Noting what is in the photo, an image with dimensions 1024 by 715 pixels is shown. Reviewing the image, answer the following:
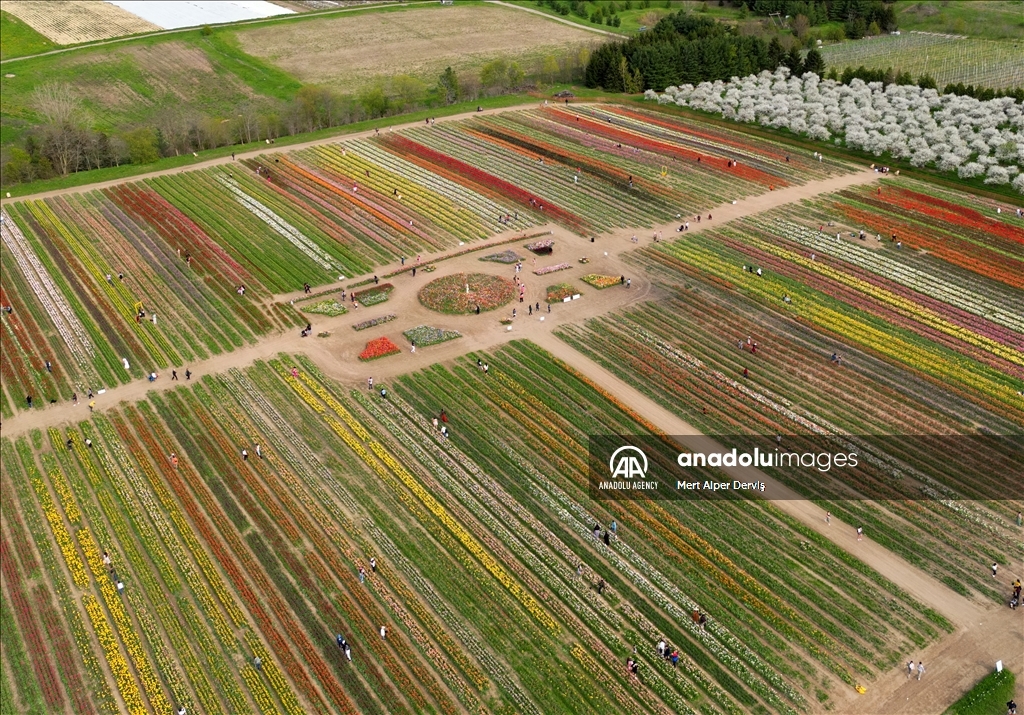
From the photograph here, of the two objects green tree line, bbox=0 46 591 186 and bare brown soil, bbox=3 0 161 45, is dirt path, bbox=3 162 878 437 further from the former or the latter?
bare brown soil, bbox=3 0 161 45

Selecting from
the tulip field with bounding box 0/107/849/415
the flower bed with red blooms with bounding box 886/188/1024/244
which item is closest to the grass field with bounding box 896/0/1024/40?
the tulip field with bounding box 0/107/849/415

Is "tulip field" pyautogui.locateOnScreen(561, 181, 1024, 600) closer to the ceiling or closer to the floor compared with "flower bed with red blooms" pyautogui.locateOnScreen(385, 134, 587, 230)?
closer to the floor

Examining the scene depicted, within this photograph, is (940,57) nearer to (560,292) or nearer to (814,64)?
(814,64)

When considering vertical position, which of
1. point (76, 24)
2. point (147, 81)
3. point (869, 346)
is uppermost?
point (76, 24)

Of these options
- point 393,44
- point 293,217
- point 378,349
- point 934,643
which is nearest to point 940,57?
Answer: point 393,44

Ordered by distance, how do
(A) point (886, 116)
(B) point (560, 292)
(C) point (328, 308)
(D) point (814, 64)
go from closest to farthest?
(C) point (328, 308) < (B) point (560, 292) < (A) point (886, 116) < (D) point (814, 64)

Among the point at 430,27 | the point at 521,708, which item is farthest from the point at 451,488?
the point at 430,27

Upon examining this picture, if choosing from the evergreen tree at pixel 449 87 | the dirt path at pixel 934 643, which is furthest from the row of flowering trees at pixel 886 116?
the dirt path at pixel 934 643
